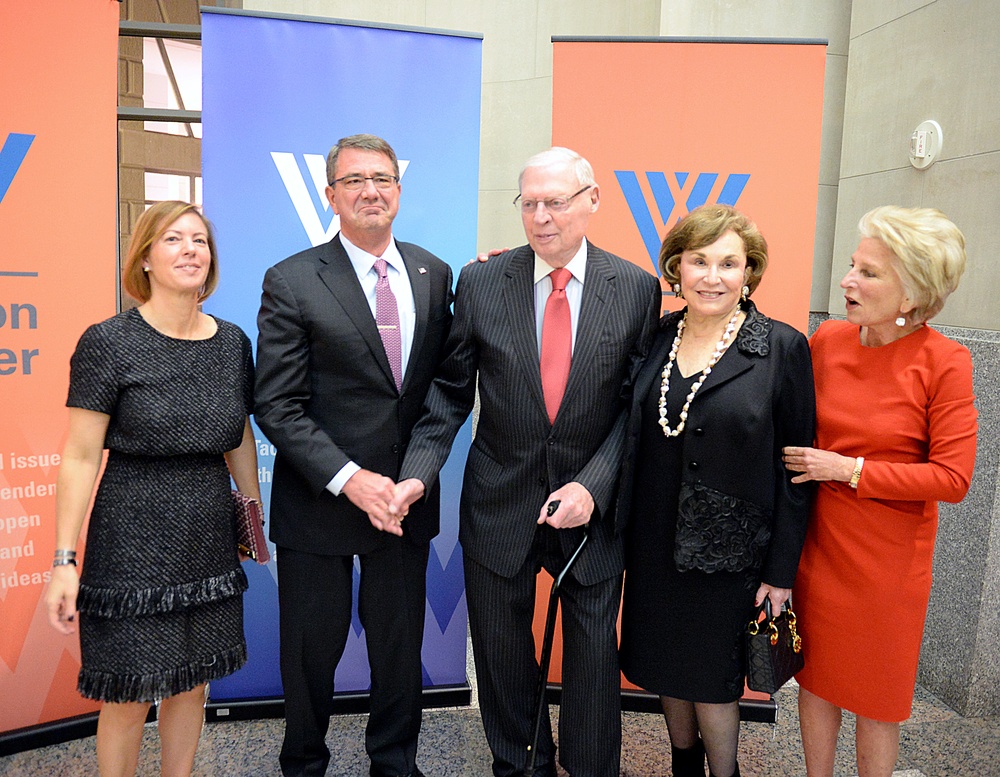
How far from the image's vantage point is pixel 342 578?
2281 millimetres

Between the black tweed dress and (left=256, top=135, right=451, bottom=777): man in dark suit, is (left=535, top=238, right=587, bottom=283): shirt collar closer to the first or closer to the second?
(left=256, top=135, right=451, bottom=777): man in dark suit

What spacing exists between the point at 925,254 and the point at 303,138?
199 cm

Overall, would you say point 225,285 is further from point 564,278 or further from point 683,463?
point 683,463

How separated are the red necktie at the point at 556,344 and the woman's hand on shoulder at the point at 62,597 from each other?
4.17ft

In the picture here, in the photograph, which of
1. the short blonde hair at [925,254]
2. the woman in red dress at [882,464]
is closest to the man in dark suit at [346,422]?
the woman in red dress at [882,464]

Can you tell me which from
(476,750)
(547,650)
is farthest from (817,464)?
(476,750)

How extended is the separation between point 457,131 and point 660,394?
4.45 feet

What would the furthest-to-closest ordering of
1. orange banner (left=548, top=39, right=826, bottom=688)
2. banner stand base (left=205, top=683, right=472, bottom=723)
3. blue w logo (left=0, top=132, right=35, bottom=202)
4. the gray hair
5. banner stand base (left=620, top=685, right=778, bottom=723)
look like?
banner stand base (left=620, top=685, right=778, bottom=723), banner stand base (left=205, top=683, right=472, bottom=723), orange banner (left=548, top=39, right=826, bottom=688), blue w logo (left=0, top=132, right=35, bottom=202), the gray hair

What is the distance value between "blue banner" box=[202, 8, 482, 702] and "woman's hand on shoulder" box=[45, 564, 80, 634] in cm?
98

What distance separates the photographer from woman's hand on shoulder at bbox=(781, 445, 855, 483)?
1904 mm

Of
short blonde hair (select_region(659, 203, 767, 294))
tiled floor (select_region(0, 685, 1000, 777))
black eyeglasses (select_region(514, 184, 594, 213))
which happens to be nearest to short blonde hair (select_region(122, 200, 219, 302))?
black eyeglasses (select_region(514, 184, 594, 213))

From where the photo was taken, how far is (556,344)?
6.91 feet

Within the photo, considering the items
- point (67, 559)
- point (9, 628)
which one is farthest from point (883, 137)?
point (9, 628)

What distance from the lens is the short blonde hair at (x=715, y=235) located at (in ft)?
6.43
